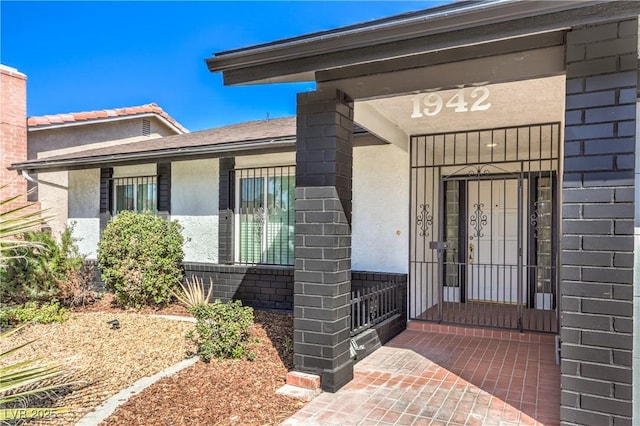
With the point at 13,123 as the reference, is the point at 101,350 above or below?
below

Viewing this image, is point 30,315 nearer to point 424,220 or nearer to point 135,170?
point 135,170

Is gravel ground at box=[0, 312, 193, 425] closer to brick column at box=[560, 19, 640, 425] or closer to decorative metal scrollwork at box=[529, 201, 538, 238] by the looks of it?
brick column at box=[560, 19, 640, 425]

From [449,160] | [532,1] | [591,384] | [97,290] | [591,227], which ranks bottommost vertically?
[97,290]

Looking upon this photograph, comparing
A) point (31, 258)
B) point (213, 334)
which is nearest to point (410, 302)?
point (213, 334)

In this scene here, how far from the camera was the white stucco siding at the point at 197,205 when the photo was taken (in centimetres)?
888

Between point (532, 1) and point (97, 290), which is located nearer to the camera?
point (532, 1)

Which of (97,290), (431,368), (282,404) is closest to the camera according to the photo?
(282,404)

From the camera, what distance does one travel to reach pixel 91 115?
1346 cm

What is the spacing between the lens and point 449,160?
7949 mm

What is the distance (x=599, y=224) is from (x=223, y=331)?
4.06 meters

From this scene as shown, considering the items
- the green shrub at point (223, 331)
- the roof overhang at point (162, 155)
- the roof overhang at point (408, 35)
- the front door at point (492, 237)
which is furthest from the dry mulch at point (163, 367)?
the front door at point (492, 237)

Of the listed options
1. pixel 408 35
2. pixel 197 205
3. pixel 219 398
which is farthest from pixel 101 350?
pixel 408 35

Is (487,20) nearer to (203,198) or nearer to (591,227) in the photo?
(591,227)

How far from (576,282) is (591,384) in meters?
0.72
